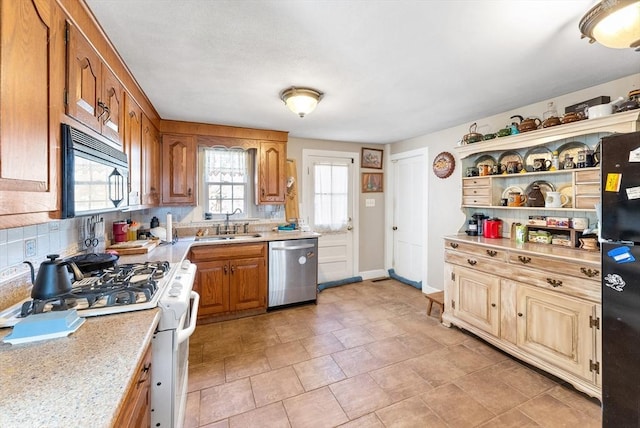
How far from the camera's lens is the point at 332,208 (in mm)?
4395

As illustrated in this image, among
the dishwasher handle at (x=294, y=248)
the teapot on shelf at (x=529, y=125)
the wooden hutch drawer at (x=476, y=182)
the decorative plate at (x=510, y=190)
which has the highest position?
the teapot on shelf at (x=529, y=125)

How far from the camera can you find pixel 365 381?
6.97 feet

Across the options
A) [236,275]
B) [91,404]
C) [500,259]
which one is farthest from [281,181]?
[91,404]

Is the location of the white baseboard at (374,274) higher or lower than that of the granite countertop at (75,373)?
lower

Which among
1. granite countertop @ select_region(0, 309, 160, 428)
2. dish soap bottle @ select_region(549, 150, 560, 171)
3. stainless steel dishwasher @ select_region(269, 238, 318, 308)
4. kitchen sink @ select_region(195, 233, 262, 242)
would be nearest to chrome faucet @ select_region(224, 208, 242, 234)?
kitchen sink @ select_region(195, 233, 262, 242)

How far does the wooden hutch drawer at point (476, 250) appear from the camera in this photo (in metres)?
2.46

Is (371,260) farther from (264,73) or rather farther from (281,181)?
(264,73)

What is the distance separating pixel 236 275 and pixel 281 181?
4.44 ft

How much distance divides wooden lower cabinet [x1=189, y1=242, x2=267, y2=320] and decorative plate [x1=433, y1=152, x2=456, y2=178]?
2474mm

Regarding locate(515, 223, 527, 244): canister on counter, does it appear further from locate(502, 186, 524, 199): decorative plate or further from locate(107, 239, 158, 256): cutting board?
locate(107, 239, 158, 256): cutting board

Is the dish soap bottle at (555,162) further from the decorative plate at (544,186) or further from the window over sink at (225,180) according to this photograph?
the window over sink at (225,180)

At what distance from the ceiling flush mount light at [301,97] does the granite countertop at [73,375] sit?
1.89 meters

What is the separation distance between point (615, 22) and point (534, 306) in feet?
6.27

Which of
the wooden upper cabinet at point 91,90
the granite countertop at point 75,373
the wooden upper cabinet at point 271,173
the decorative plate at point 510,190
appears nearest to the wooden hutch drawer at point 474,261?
the decorative plate at point 510,190
